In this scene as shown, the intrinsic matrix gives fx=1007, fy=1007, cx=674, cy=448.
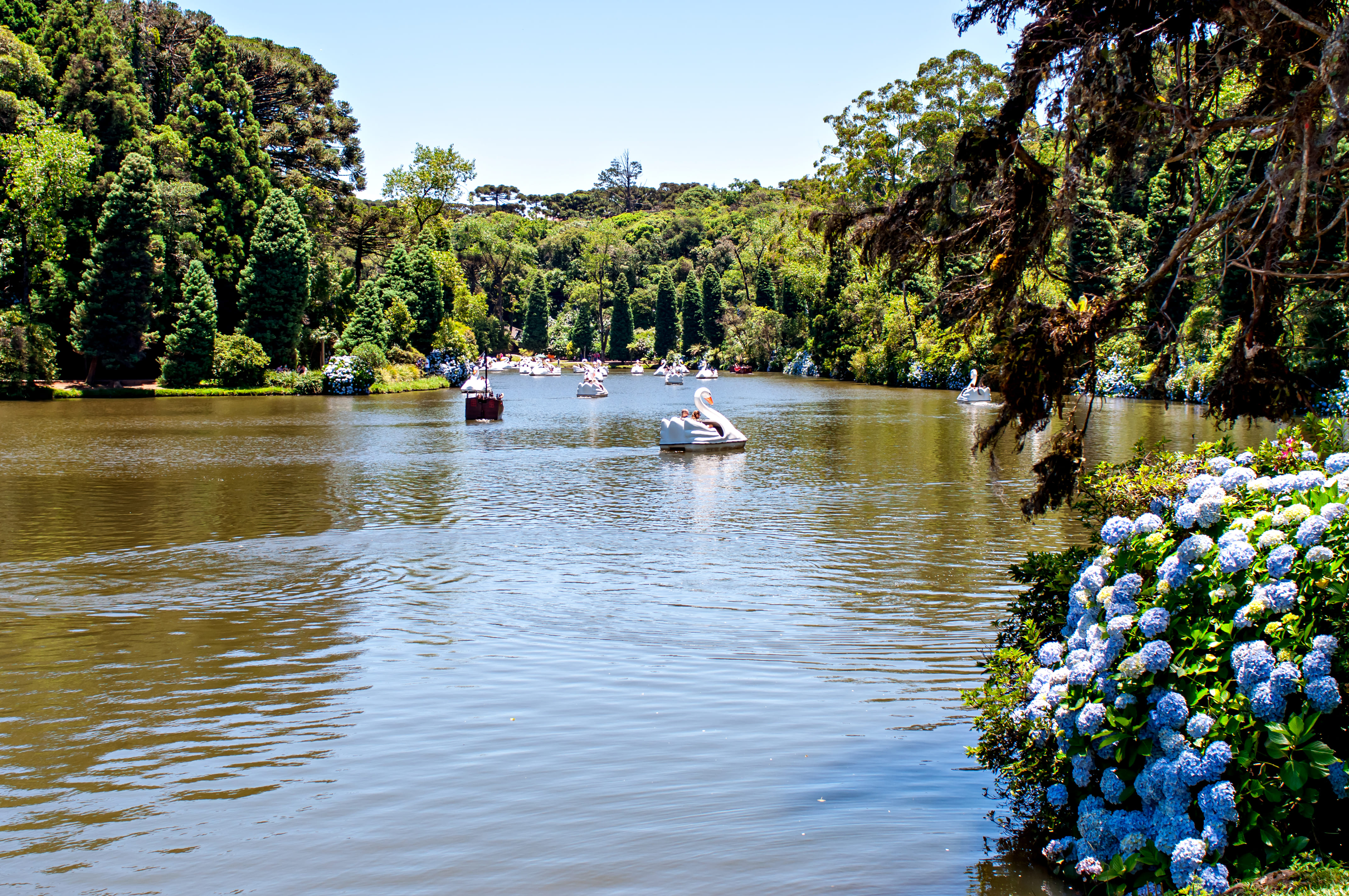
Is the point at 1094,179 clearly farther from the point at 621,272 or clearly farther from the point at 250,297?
the point at 621,272

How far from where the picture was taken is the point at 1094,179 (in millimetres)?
8125

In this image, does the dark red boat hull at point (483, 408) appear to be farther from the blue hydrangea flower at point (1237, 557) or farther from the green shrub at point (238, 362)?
the blue hydrangea flower at point (1237, 557)

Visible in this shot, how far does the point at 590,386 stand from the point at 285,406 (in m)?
16.3

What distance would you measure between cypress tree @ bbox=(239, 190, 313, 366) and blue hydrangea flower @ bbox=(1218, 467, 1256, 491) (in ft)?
182

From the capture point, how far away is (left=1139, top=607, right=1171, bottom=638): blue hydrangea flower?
4.21 meters

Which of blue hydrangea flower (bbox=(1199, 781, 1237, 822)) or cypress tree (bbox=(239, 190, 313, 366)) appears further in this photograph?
cypress tree (bbox=(239, 190, 313, 366))

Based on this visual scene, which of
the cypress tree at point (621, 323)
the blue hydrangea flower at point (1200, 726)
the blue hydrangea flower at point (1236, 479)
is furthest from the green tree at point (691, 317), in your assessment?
the blue hydrangea flower at point (1200, 726)

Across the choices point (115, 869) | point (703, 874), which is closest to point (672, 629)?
point (703, 874)

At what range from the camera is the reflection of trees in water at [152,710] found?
18.3ft

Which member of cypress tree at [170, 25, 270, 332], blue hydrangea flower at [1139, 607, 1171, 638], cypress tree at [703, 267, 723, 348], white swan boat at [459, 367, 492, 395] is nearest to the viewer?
blue hydrangea flower at [1139, 607, 1171, 638]

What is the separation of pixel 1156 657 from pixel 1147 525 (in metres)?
0.76

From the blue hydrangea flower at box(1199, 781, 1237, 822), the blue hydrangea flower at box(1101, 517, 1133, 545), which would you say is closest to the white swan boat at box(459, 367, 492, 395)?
the blue hydrangea flower at box(1101, 517, 1133, 545)

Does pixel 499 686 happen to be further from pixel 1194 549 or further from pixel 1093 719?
pixel 1194 549

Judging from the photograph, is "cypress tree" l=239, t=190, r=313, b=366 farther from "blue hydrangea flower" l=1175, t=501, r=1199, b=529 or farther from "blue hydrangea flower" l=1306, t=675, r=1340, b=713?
"blue hydrangea flower" l=1306, t=675, r=1340, b=713
